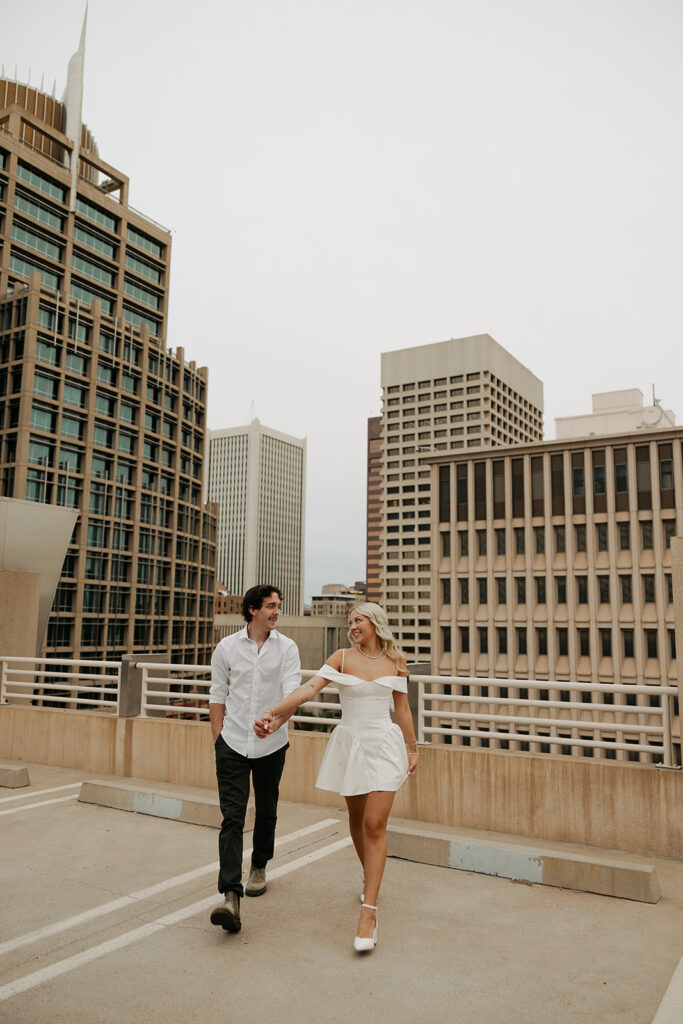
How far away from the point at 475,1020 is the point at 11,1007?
6.82 feet

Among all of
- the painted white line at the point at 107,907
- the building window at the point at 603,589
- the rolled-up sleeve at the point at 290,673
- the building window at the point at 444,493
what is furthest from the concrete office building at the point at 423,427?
the rolled-up sleeve at the point at 290,673

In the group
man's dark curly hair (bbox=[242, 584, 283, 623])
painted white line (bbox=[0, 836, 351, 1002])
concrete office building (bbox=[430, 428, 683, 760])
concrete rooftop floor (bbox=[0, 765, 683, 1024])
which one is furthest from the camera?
concrete office building (bbox=[430, 428, 683, 760])

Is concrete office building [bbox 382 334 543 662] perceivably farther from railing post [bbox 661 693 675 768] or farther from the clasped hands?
the clasped hands

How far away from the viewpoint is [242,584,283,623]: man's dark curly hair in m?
4.77

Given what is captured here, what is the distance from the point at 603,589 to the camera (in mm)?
69188

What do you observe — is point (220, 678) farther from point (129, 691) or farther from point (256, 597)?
point (129, 691)

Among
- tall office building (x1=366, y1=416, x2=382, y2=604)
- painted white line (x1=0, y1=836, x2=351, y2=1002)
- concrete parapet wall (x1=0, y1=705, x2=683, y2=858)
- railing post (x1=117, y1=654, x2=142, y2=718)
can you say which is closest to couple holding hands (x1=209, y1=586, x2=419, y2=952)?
painted white line (x1=0, y1=836, x2=351, y2=1002)

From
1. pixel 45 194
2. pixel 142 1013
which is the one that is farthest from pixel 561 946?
pixel 45 194

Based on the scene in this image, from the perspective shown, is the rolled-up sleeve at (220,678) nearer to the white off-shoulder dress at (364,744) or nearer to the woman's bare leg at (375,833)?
the white off-shoulder dress at (364,744)

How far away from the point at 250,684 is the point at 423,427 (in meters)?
158

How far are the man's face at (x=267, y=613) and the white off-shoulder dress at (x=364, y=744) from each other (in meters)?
0.55

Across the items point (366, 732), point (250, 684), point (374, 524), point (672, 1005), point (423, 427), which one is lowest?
point (672, 1005)

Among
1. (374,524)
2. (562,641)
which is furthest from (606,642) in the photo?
(374,524)

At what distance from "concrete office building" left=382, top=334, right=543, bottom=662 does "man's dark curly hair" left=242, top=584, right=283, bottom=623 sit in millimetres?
143416
